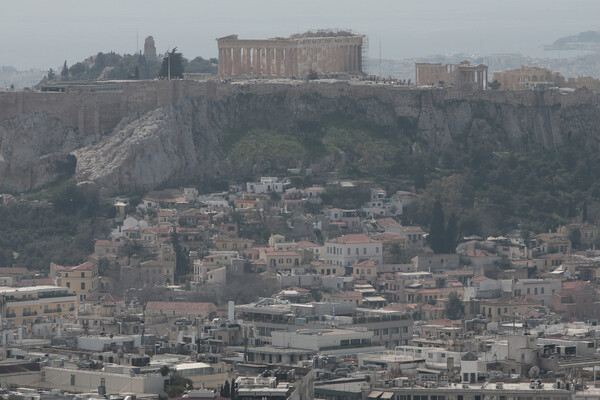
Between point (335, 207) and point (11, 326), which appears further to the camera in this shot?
point (335, 207)

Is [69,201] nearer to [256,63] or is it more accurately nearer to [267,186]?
[267,186]

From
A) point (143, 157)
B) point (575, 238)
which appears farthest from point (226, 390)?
point (143, 157)

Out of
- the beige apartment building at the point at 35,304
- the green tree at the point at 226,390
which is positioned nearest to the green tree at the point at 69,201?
the beige apartment building at the point at 35,304

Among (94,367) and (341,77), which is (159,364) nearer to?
(94,367)

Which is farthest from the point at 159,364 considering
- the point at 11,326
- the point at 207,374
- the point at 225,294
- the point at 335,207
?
the point at 335,207

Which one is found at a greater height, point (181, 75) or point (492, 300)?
point (181, 75)

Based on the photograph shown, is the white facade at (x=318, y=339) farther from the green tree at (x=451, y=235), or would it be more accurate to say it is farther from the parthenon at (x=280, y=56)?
the parthenon at (x=280, y=56)

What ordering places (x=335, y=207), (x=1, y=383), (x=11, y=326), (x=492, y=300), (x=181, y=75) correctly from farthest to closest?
1. (x=181, y=75)
2. (x=335, y=207)
3. (x=492, y=300)
4. (x=11, y=326)
5. (x=1, y=383)
